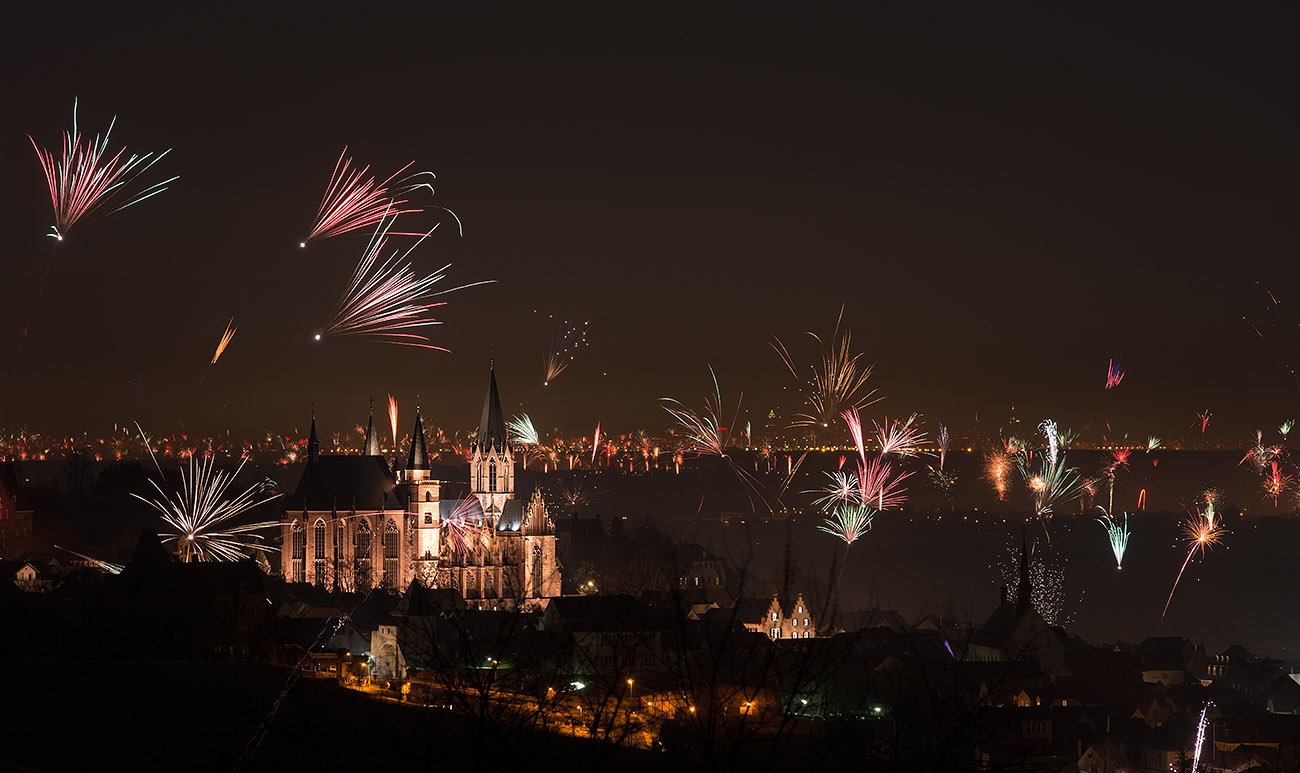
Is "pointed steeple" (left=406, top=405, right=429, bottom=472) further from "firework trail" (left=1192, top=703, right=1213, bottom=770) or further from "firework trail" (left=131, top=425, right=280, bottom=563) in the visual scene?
"firework trail" (left=1192, top=703, right=1213, bottom=770)

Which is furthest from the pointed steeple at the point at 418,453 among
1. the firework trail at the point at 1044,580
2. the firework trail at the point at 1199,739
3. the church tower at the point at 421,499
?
the firework trail at the point at 1199,739

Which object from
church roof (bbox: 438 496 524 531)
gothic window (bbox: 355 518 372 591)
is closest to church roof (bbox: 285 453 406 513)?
gothic window (bbox: 355 518 372 591)

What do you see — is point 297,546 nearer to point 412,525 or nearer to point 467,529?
point 412,525

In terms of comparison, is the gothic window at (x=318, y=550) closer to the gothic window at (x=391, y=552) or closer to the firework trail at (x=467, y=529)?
the gothic window at (x=391, y=552)

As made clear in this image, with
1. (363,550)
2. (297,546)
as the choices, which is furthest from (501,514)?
(297,546)

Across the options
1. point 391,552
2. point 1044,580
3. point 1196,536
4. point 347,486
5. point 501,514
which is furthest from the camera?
point 1196,536

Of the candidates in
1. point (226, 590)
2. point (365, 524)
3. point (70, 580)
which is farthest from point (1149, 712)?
point (365, 524)
